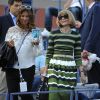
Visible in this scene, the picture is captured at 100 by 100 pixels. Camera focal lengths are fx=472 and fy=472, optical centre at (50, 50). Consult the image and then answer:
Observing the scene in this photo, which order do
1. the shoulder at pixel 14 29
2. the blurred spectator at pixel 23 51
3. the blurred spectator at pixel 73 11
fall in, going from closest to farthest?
the blurred spectator at pixel 23 51
the shoulder at pixel 14 29
the blurred spectator at pixel 73 11

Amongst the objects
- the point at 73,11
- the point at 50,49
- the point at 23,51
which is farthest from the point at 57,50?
the point at 73,11

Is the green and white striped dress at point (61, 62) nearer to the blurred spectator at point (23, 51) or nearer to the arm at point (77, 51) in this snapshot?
the arm at point (77, 51)

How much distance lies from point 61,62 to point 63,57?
8 centimetres

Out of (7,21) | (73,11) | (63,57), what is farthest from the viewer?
(73,11)

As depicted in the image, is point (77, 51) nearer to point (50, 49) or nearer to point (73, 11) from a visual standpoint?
point (50, 49)

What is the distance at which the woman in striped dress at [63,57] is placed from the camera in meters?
6.63

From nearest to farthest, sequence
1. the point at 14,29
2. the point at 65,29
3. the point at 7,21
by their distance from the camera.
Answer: the point at 65,29 → the point at 14,29 → the point at 7,21

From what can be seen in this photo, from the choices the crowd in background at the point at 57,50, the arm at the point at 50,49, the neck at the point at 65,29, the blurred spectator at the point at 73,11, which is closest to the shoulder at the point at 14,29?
the crowd in background at the point at 57,50

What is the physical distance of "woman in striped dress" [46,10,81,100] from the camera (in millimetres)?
6629

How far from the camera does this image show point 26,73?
6879 mm

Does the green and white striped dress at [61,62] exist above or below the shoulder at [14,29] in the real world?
below

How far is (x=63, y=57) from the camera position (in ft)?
21.7

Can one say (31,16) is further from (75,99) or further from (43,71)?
(75,99)

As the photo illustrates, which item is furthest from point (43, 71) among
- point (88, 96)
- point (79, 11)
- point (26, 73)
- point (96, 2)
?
point (79, 11)
